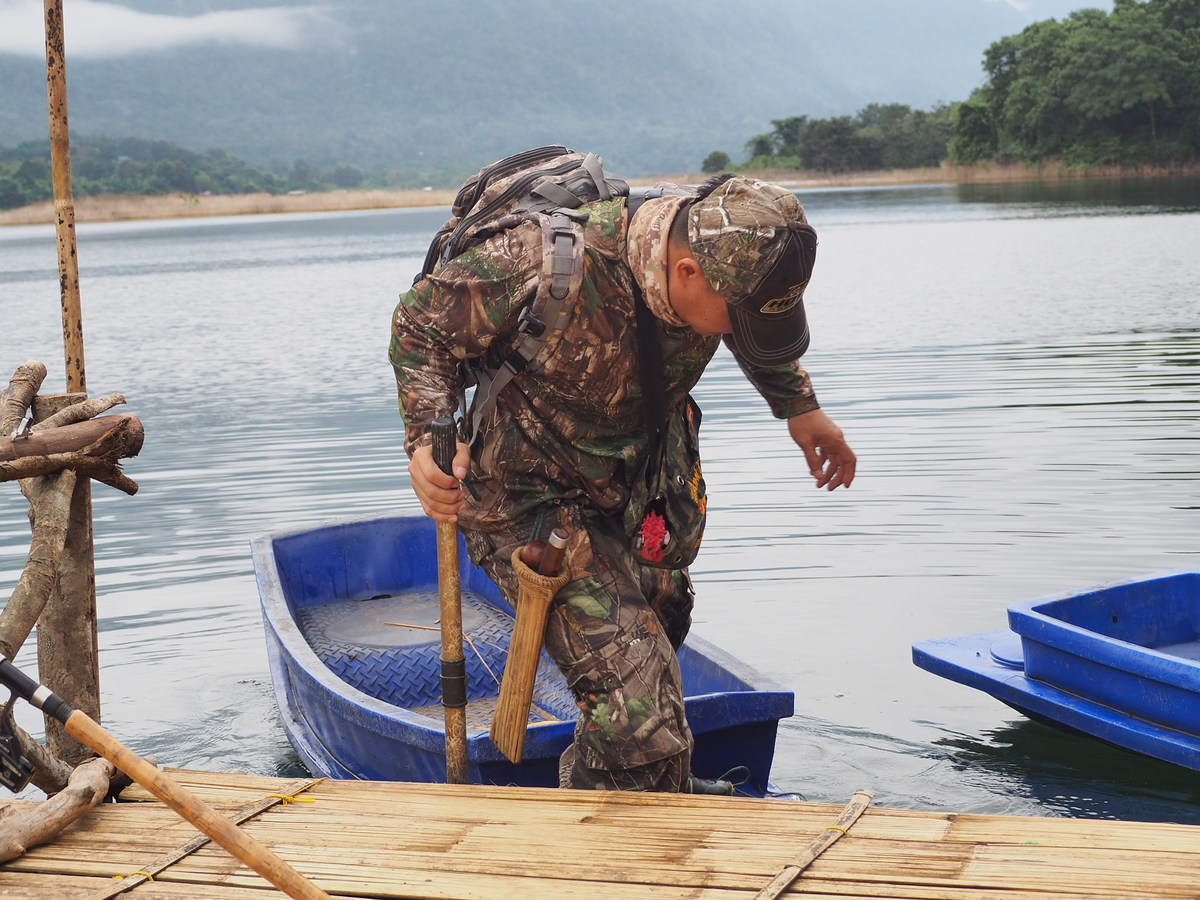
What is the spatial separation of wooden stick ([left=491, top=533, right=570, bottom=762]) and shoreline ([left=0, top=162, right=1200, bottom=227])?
62538 millimetres

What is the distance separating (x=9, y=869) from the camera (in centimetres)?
→ 340

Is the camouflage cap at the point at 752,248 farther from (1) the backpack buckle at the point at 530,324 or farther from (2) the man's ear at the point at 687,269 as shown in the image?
(1) the backpack buckle at the point at 530,324

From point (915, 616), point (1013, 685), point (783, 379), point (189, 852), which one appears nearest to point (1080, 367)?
point (915, 616)

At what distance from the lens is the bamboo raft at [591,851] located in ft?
9.78

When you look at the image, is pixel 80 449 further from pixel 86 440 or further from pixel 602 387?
pixel 602 387

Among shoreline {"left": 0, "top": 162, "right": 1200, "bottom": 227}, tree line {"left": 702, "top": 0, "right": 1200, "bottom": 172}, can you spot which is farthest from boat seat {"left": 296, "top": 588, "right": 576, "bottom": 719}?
tree line {"left": 702, "top": 0, "right": 1200, "bottom": 172}

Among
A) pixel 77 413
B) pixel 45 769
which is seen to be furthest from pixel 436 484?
pixel 45 769

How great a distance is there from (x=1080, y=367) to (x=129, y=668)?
10389 millimetres

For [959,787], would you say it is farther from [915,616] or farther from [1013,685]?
[915,616]

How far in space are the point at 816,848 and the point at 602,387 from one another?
1.31 meters

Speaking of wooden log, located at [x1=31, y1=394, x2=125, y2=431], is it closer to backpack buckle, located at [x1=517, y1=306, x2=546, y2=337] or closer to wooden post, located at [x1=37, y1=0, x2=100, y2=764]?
wooden post, located at [x1=37, y1=0, x2=100, y2=764]

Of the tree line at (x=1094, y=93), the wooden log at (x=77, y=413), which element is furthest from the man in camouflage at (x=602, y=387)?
the tree line at (x=1094, y=93)

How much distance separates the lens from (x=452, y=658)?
3.92m

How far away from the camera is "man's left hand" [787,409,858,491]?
412 cm
